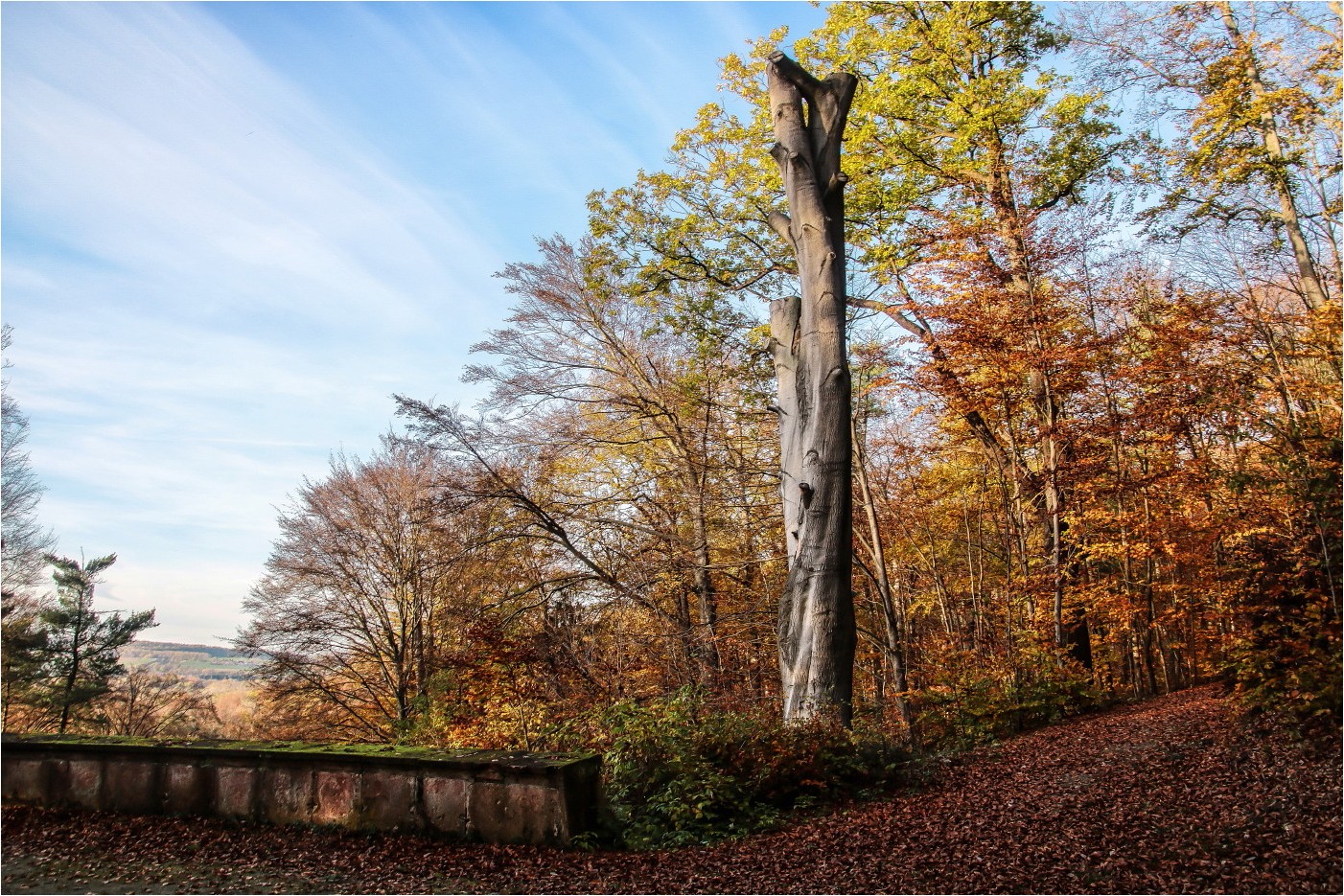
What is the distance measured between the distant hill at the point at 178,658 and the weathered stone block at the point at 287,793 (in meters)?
14.3

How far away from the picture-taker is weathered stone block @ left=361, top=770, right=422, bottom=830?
4.95 m

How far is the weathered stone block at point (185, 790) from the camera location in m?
5.50

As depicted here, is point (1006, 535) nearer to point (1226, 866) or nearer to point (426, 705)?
Answer: point (1226, 866)

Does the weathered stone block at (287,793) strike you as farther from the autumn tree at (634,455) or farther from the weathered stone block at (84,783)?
the autumn tree at (634,455)

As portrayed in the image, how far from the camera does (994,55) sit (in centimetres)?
1324

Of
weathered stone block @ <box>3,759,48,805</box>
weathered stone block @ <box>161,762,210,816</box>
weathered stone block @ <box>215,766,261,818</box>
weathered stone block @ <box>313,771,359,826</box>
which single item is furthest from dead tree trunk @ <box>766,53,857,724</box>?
weathered stone block @ <box>3,759,48,805</box>

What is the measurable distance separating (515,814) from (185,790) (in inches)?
106

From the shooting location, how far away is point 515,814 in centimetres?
475

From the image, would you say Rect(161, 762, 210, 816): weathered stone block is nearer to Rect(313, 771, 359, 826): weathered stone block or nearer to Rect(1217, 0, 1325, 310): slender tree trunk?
Rect(313, 771, 359, 826): weathered stone block

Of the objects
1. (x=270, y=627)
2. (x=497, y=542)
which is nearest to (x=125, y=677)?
(x=270, y=627)

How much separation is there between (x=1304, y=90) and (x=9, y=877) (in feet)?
47.9

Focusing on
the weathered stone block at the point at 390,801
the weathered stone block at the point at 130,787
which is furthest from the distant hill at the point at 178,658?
the weathered stone block at the point at 390,801

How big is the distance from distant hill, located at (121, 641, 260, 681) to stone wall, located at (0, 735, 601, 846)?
509 inches

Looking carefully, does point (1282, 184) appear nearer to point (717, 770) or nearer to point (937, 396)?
point (937, 396)
